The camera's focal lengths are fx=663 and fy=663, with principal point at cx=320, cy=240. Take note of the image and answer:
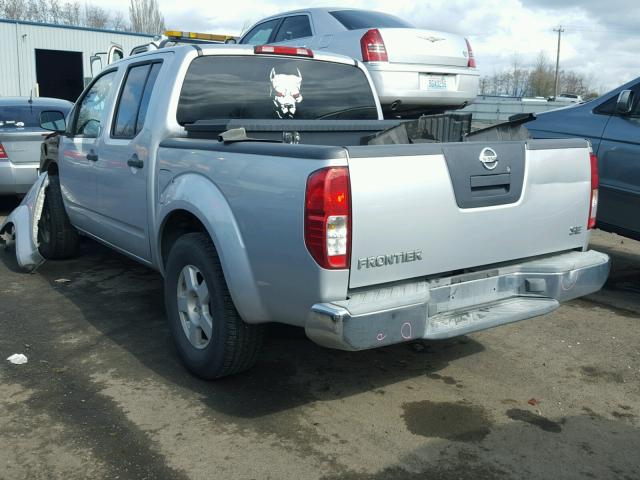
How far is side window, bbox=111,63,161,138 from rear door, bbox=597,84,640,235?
3.80 meters

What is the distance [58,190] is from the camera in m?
6.54

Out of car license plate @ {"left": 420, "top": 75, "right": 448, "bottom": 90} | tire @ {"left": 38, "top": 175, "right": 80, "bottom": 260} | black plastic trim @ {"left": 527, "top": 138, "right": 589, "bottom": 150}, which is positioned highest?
car license plate @ {"left": 420, "top": 75, "right": 448, "bottom": 90}

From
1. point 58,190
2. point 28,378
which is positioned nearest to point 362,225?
point 28,378

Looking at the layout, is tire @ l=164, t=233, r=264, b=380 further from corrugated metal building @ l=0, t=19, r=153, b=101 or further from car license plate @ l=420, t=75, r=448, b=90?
corrugated metal building @ l=0, t=19, r=153, b=101

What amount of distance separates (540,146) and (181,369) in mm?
2470

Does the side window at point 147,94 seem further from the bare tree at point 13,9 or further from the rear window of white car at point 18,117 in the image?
the bare tree at point 13,9

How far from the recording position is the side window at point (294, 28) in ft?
28.6

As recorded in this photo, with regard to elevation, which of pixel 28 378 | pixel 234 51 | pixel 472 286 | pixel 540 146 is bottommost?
pixel 28 378

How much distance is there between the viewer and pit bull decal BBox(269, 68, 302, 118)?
473cm

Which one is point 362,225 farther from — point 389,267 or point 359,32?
point 359,32

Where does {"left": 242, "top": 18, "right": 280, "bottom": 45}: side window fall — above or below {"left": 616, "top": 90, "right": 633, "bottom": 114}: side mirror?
above

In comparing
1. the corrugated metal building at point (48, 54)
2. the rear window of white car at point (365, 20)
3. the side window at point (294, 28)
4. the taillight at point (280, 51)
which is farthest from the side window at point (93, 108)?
the corrugated metal building at point (48, 54)

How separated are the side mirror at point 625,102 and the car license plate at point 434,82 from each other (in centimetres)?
269

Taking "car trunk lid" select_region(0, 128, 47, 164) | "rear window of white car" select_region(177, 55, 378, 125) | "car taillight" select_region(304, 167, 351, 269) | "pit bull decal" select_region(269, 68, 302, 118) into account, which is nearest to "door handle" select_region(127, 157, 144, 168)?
"rear window of white car" select_region(177, 55, 378, 125)
